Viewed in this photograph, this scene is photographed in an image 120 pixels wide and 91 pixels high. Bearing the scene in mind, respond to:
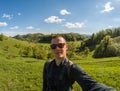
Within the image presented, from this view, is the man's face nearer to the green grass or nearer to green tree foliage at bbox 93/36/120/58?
the green grass

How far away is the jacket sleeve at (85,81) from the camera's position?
3.64 meters

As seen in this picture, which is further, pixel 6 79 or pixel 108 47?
pixel 108 47

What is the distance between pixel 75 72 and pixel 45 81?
976mm

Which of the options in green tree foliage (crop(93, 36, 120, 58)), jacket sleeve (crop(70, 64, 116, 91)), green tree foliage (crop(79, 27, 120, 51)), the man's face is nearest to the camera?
jacket sleeve (crop(70, 64, 116, 91))

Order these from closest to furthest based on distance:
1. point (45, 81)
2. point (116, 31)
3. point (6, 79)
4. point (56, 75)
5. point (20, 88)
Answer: point (56, 75), point (45, 81), point (20, 88), point (6, 79), point (116, 31)

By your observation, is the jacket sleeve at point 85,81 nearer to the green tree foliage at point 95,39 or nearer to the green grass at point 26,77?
the green grass at point 26,77

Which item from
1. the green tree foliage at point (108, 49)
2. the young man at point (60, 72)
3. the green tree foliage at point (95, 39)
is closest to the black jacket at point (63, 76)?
the young man at point (60, 72)

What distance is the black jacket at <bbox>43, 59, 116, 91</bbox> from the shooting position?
4.30 metres

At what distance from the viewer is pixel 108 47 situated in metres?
Result: 81.5

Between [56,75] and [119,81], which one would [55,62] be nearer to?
[56,75]

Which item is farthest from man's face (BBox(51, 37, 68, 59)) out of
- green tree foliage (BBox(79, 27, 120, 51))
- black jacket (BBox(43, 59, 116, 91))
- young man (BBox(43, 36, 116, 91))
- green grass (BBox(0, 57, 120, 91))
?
green tree foliage (BBox(79, 27, 120, 51))

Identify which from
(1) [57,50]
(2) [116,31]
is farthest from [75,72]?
(2) [116,31]

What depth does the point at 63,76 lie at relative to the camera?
4.77m

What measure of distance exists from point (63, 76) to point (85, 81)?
0.68m
